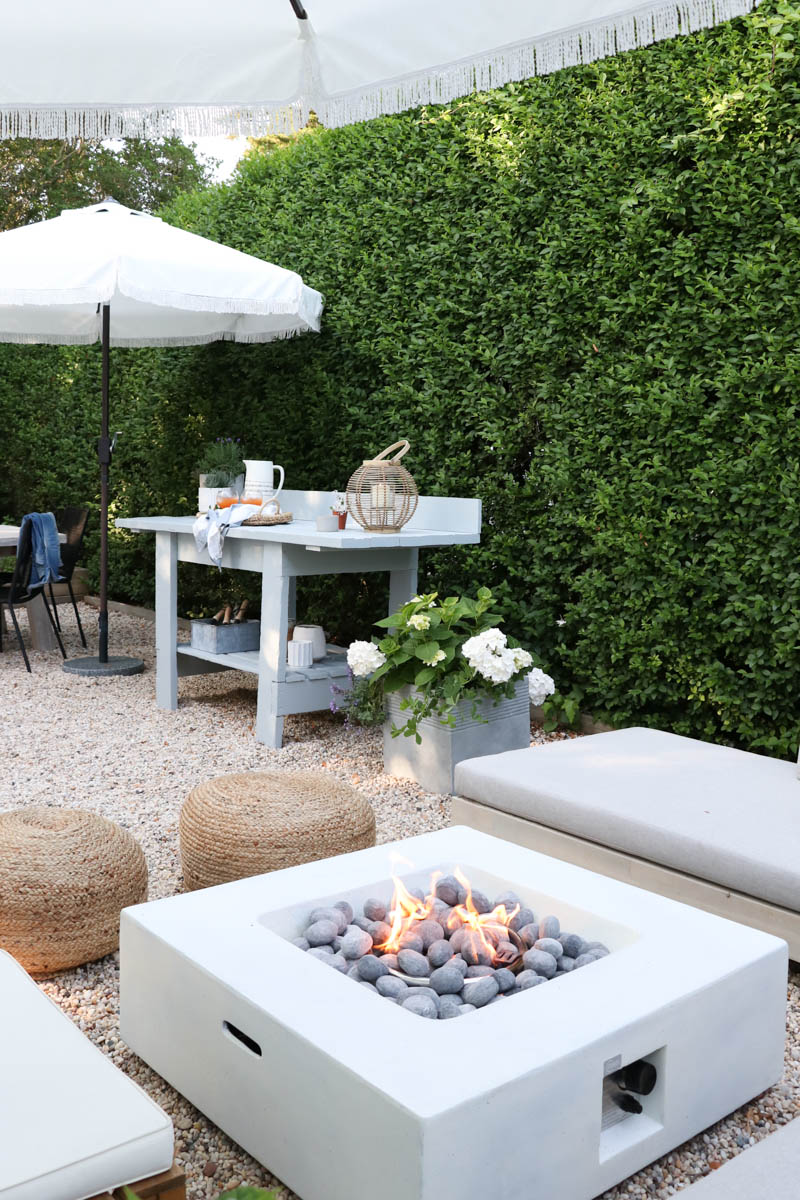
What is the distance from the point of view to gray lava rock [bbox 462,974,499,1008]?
6.41 feet

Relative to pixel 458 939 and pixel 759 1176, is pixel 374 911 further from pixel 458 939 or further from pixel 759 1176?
pixel 759 1176

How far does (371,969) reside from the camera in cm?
201

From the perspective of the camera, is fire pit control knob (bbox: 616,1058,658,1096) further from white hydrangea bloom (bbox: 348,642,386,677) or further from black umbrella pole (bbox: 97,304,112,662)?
black umbrella pole (bbox: 97,304,112,662)

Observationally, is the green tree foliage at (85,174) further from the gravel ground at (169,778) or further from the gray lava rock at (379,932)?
the gray lava rock at (379,932)

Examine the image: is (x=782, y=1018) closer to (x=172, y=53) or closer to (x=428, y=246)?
(x=172, y=53)

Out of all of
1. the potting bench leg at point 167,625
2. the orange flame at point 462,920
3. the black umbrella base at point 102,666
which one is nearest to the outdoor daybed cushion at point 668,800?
the orange flame at point 462,920

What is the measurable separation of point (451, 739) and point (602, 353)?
5.91 ft

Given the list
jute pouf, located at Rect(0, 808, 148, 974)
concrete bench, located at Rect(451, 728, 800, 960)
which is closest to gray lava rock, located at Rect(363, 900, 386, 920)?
jute pouf, located at Rect(0, 808, 148, 974)

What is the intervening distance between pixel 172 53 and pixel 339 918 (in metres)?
1.72

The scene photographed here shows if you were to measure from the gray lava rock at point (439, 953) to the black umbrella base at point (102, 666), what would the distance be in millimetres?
4402

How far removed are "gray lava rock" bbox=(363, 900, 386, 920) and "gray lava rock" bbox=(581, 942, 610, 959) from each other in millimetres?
425

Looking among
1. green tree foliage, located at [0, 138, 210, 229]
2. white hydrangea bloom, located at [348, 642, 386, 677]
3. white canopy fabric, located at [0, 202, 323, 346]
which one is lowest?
white hydrangea bloom, located at [348, 642, 386, 677]

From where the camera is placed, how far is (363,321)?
5680 mm

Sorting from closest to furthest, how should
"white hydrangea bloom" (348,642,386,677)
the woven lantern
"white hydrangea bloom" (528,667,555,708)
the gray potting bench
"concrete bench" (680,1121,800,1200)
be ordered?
1. "concrete bench" (680,1121,800,1200)
2. "white hydrangea bloom" (348,642,386,677)
3. "white hydrangea bloom" (528,667,555,708)
4. the gray potting bench
5. the woven lantern
